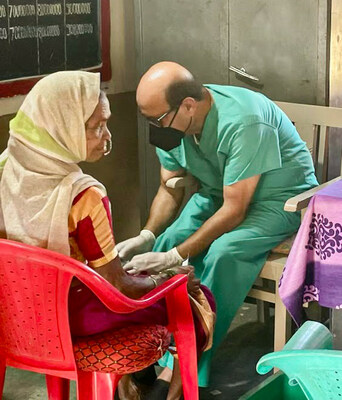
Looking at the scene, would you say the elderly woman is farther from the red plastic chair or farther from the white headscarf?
the red plastic chair

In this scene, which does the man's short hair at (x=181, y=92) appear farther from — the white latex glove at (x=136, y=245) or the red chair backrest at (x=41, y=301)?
the red chair backrest at (x=41, y=301)

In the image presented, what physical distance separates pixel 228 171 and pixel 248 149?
12 centimetres

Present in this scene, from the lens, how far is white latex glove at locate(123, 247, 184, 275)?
10.8 ft

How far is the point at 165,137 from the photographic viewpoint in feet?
12.1

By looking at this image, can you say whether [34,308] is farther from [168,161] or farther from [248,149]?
[168,161]

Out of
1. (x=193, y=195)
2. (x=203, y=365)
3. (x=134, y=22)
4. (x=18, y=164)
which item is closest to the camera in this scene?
(x=18, y=164)

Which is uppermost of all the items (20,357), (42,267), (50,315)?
(42,267)

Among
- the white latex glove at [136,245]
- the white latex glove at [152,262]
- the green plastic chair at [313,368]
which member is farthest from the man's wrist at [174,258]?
the green plastic chair at [313,368]

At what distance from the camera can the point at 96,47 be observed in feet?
12.5

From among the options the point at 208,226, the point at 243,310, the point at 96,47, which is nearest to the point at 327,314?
the point at 243,310

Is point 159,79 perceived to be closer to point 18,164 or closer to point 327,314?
point 18,164

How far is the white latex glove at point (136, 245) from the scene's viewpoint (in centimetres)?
346

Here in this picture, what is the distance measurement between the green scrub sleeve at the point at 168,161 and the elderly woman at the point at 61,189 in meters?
1.08

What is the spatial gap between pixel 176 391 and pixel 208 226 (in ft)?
2.32
